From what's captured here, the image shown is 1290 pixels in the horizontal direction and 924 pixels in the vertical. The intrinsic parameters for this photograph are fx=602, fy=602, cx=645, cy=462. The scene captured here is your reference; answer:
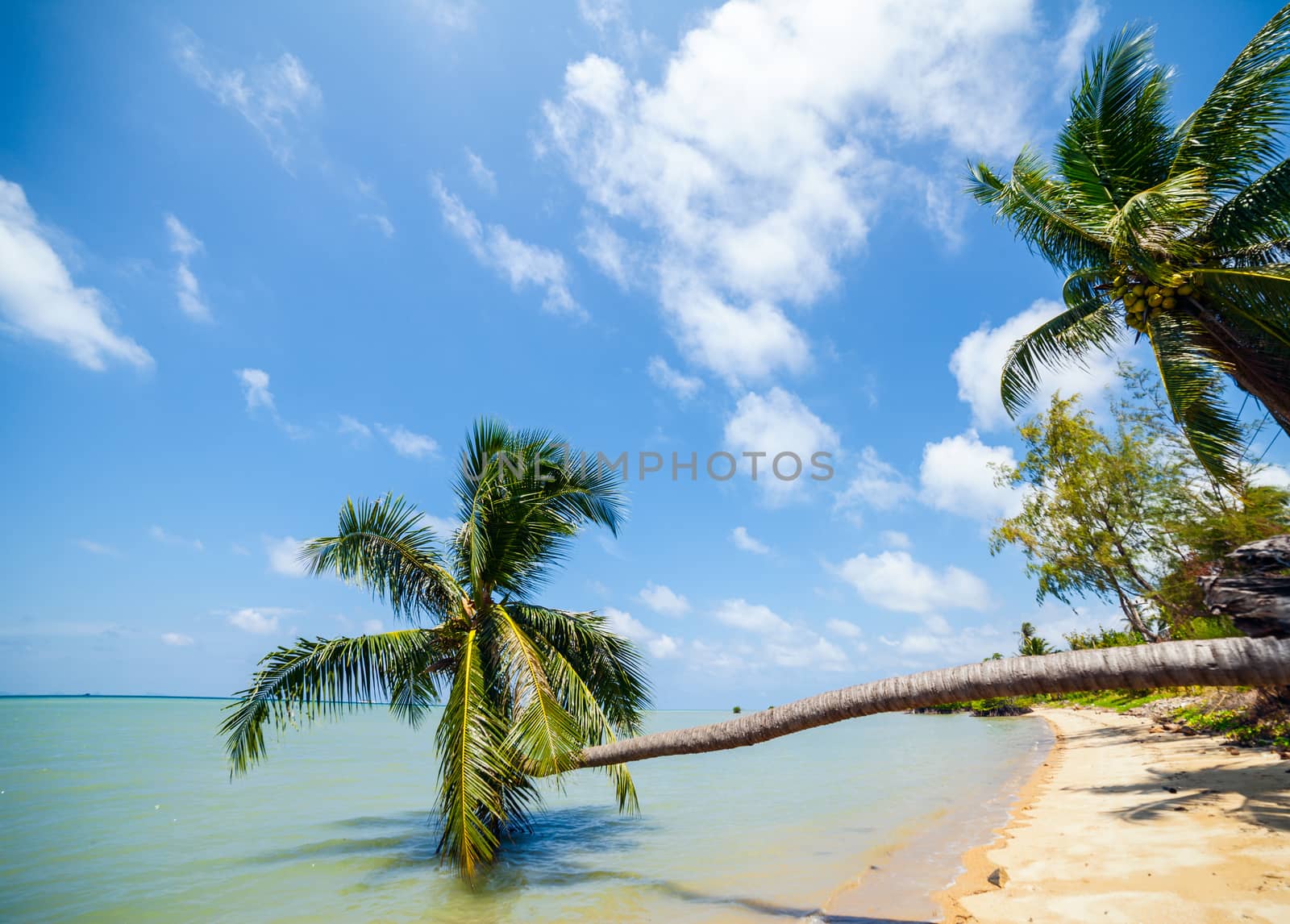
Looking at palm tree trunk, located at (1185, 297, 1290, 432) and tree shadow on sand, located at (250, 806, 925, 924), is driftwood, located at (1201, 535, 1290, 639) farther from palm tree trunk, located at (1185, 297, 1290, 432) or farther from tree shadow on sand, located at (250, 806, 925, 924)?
palm tree trunk, located at (1185, 297, 1290, 432)

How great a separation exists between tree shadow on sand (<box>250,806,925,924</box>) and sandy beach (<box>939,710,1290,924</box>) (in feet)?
4.75

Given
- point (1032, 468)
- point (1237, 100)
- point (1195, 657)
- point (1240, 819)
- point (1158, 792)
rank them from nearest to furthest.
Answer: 1. point (1195, 657)
2. point (1240, 819)
3. point (1237, 100)
4. point (1158, 792)
5. point (1032, 468)

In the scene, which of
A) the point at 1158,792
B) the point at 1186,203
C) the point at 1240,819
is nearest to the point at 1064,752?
the point at 1158,792

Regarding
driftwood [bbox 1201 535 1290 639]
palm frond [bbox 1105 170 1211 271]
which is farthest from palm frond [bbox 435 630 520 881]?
palm frond [bbox 1105 170 1211 271]

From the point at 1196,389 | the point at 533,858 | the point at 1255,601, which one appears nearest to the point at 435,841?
the point at 533,858

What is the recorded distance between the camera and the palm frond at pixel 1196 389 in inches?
327

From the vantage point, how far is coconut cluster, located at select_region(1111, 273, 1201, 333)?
7.98 m

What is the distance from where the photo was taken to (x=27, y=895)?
26.1 feet

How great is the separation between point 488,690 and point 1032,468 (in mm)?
20013

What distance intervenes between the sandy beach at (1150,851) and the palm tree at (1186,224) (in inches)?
187

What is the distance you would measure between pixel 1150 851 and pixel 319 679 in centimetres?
1052

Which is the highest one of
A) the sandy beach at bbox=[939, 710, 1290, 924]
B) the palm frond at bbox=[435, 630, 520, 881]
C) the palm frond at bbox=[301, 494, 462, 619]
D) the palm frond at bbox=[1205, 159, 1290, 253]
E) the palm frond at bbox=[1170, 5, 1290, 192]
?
the palm frond at bbox=[1170, 5, 1290, 192]

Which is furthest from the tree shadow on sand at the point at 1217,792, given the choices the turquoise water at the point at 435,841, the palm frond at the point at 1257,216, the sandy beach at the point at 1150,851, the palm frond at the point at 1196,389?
the palm frond at the point at 1257,216

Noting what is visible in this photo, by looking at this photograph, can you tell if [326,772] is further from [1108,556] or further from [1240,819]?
[1108,556]
